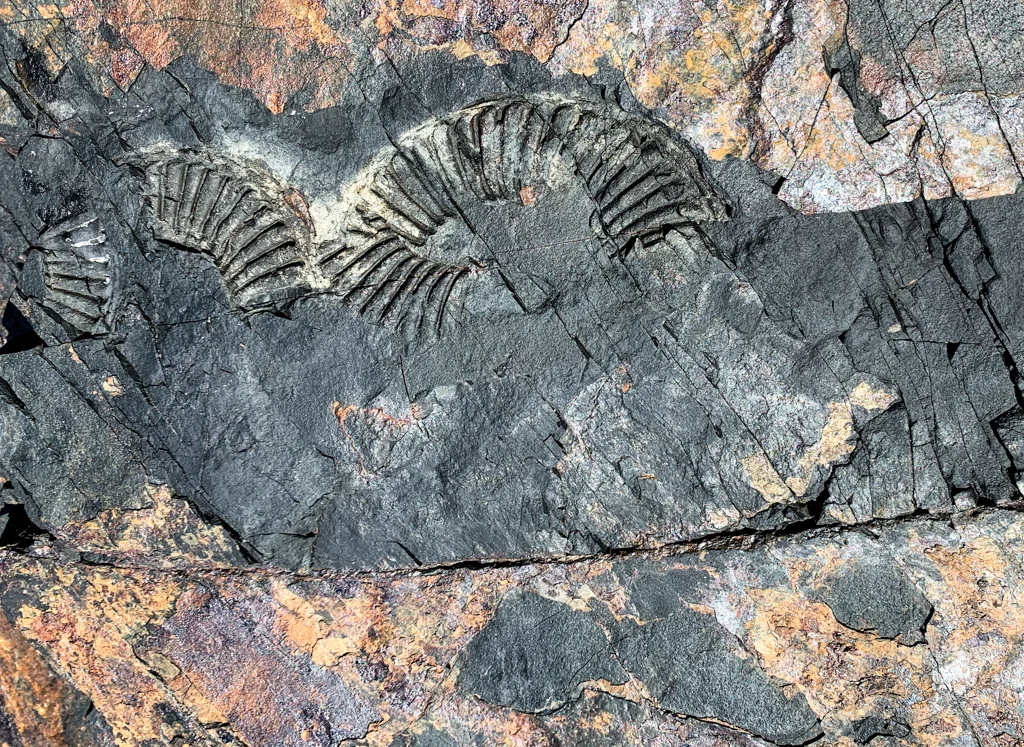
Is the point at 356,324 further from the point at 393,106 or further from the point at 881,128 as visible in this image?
the point at 881,128

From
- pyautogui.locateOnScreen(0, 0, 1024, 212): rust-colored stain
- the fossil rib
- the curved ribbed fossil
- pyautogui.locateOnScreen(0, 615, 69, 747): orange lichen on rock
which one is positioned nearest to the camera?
pyautogui.locateOnScreen(0, 0, 1024, 212): rust-colored stain

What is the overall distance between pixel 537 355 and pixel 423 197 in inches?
14.6

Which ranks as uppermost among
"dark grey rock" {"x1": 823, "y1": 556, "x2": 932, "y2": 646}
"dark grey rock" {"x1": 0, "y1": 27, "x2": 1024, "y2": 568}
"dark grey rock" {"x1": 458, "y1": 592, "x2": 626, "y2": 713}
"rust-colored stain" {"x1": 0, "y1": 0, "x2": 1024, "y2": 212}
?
"rust-colored stain" {"x1": 0, "y1": 0, "x2": 1024, "y2": 212}

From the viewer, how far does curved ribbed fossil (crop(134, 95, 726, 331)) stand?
1671 millimetres

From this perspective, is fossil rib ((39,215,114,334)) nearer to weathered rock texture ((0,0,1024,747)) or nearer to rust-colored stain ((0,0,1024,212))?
weathered rock texture ((0,0,1024,747))

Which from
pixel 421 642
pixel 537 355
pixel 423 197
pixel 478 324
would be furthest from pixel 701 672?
pixel 423 197

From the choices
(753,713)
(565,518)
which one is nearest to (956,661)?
(753,713)

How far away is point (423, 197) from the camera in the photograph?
1.72 metres

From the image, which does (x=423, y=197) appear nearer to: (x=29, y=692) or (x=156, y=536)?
(x=156, y=536)

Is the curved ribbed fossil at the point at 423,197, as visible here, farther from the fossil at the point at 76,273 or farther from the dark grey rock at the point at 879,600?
the dark grey rock at the point at 879,600

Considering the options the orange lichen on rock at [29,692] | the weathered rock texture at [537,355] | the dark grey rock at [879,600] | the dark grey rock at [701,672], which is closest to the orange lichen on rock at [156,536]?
the weathered rock texture at [537,355]

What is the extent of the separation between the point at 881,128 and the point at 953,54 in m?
0.16

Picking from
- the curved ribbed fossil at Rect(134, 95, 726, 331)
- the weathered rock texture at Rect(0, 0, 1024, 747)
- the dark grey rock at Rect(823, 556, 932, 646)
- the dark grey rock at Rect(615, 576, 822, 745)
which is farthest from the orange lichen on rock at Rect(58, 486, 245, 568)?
the dark grey rock at Rect(823, 556, 932, 646)

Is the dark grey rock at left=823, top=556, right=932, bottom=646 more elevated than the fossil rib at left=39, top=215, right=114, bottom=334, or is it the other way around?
the fossil rib at left=39, top=215, right=114, bottom=334
